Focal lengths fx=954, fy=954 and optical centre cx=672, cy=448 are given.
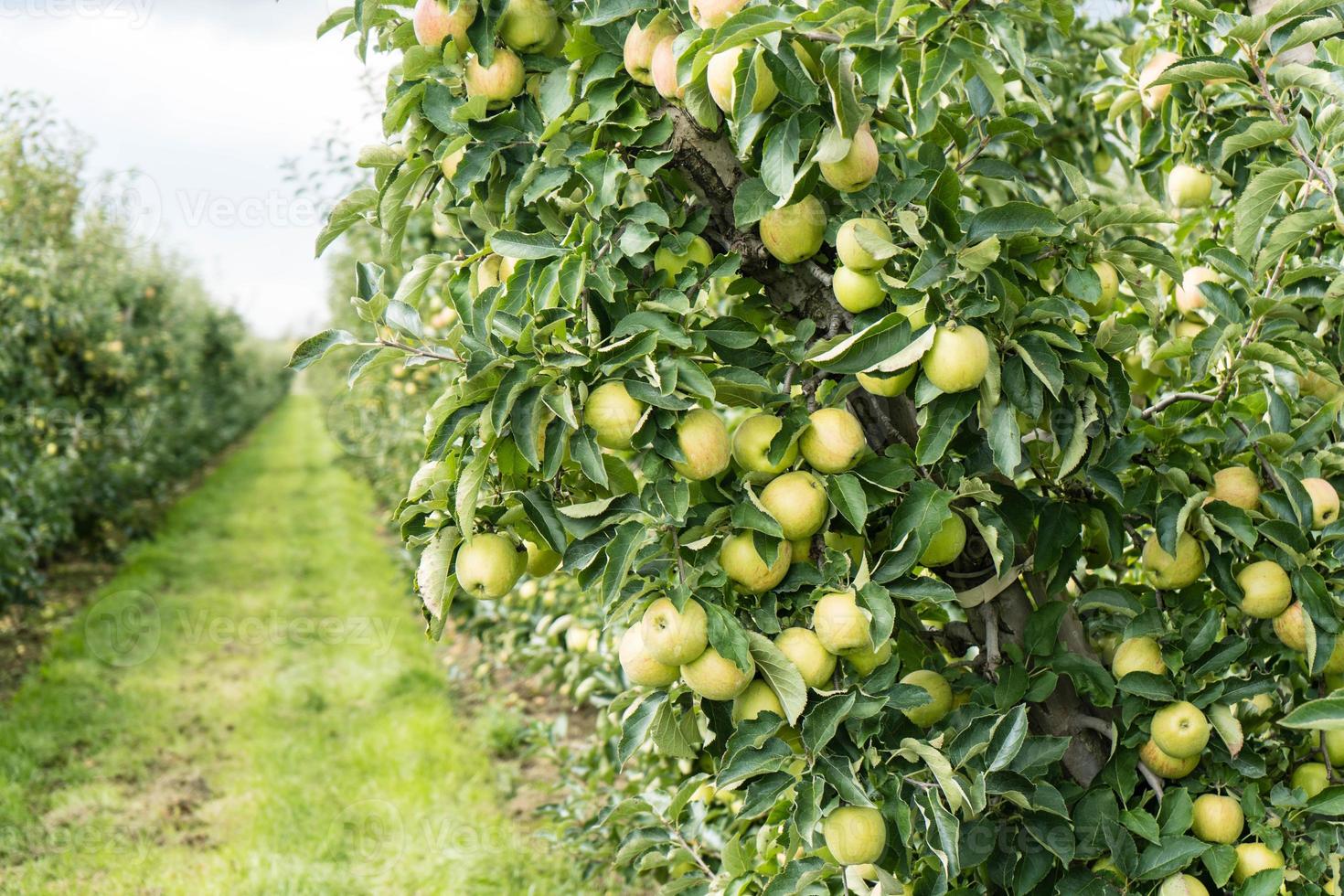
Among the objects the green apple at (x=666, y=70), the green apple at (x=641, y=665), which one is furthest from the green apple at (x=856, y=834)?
the green apple at (x=666, y=70)

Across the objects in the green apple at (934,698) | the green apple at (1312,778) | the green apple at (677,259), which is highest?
the green apple at (677,259)

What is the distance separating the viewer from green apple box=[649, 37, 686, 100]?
1146 mm

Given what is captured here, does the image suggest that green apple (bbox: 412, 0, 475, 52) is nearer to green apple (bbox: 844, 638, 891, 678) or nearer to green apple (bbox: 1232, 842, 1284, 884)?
green apple (bbox: 844, 638, 891, 678)

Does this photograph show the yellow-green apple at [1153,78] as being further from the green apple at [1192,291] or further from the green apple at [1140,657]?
the green apple at [1140,657]

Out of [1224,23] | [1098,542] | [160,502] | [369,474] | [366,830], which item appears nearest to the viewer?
[1224,23]

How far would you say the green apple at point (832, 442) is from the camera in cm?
116

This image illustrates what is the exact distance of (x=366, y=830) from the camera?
3.48m

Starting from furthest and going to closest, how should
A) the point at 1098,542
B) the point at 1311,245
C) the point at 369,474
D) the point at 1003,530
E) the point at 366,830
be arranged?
1. the point at 369,474
2. the point at 366,830
3. the point at 1311,245
4. the point at 1098,542
5. the point at 1003,530

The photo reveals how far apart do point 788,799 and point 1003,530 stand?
0.52 metres

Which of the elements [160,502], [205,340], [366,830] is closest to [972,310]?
[366,830]

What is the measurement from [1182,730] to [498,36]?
4.15 feet

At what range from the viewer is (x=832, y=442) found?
1.16 meters

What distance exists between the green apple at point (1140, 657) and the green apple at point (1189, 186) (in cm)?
77

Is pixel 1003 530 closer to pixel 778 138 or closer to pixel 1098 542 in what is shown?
pixel 1098 542
